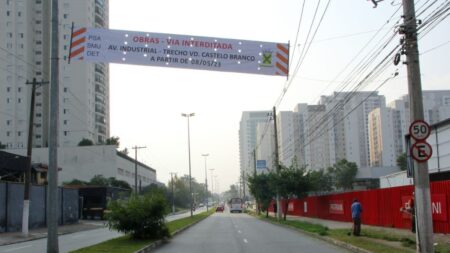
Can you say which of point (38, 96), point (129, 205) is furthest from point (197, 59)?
point (38, 96)

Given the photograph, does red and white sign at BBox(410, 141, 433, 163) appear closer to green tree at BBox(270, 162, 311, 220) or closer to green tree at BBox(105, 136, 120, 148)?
green tree at BBox(270, 162, 311, 220)

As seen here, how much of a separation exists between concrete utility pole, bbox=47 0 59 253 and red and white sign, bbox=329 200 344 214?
30.4 metres

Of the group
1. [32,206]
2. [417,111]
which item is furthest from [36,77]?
[417,111]

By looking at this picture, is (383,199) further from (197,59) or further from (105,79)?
(105,79)

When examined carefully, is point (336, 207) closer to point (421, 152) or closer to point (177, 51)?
point (421, 152)

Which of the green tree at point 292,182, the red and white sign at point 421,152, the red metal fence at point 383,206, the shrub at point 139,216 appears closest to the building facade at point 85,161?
the red metal fence at point 383,206

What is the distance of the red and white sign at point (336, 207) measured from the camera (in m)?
41.8

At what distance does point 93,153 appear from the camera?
358 feet

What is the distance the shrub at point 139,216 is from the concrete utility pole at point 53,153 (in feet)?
35.0

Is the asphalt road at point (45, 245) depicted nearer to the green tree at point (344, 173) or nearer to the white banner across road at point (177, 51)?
the white banner across road at point (177, 51)

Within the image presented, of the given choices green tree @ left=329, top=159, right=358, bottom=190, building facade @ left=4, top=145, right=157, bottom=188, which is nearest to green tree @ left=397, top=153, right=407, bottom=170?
green tree @ left=329, top=159, right=358, bottom=190

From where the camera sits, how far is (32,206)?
144 feet

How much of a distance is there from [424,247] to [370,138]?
54.1 meters

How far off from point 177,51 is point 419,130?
22.1 feet
